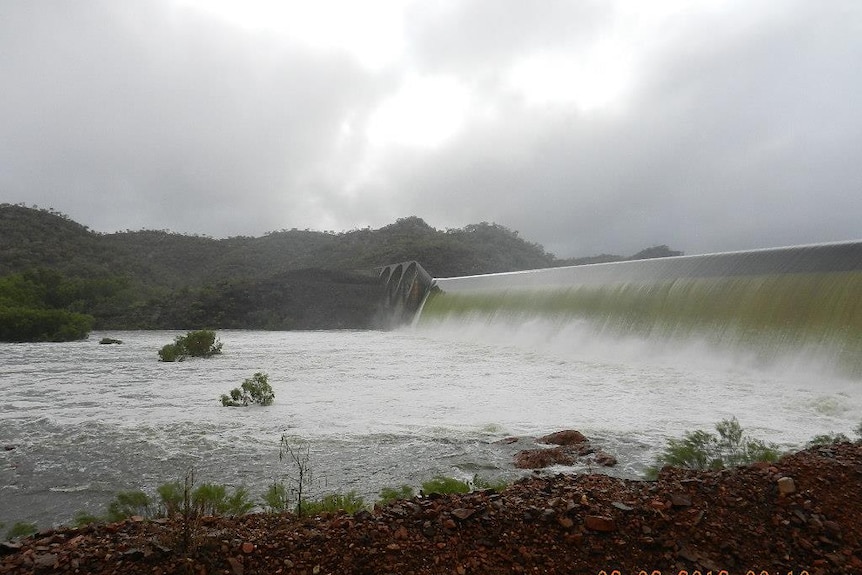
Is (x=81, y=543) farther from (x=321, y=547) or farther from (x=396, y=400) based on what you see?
(x=396, y=400)

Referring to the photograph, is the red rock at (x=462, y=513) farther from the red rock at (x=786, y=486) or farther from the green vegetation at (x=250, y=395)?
the green vegetation at (x=250, y=395)

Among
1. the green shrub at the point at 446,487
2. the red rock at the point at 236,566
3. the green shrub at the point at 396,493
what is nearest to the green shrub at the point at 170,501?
the red rock at the point at 236,566

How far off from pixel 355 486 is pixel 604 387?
5.31 metres

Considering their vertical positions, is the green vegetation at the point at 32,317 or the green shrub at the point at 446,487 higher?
the green vegetation at the point at 32,317

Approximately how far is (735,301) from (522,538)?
9265mm

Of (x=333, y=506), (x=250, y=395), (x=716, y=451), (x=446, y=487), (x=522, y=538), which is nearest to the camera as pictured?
(x=522, y=538)

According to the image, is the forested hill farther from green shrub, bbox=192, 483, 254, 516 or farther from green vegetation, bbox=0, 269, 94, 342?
green shrub, bbox=192, 483, 254, 516

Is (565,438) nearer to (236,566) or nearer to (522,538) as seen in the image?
(522,538)

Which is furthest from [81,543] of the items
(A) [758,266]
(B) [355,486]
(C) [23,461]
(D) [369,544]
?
(A) [758,266]

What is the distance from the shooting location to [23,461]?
477cm

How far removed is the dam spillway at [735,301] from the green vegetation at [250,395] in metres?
7.87

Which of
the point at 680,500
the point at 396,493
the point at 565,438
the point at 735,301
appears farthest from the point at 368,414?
the point at 735,301

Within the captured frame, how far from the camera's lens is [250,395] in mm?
7426

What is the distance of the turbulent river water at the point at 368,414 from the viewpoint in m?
4.34
